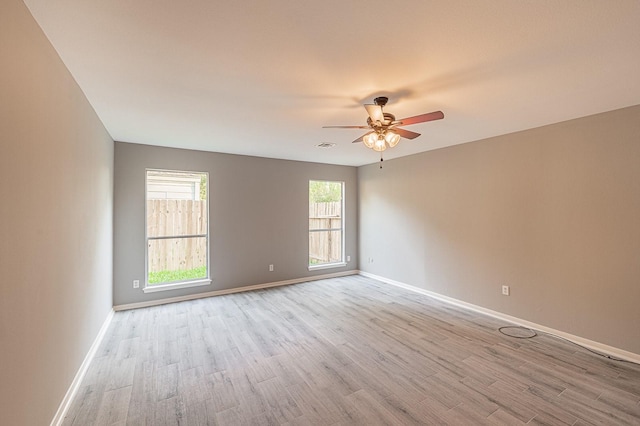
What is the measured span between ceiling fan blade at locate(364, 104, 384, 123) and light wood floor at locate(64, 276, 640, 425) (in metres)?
2.29

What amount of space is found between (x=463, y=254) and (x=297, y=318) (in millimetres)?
2682

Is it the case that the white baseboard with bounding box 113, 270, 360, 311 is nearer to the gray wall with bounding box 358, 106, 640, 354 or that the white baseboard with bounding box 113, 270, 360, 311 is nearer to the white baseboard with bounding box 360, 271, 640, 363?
the white baseboard with bounding box 360, 271, 640, 363

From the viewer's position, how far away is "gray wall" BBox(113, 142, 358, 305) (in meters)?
4.14

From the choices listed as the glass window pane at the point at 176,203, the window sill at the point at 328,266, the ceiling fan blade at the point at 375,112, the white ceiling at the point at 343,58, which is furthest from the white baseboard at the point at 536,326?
the glass window pane at the point at 176,203

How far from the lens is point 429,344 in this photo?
9.93ft

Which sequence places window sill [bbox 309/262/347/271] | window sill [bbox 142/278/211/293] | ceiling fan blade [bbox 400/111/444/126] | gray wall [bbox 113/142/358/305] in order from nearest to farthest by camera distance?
1. ceiling fan blade [bbox 400/111/444/126]
2. gray wall [bbox 113/142/358/305]
3. window sill [bbox 142/278/211/293]
4. window sill [bbox 309/262/347/271]

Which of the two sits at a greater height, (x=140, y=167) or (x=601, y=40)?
(x=601, y=40)

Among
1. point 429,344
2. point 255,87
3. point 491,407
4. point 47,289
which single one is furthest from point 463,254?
point 47,289

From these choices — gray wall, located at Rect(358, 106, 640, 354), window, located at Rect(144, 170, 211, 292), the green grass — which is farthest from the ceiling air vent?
the green grass

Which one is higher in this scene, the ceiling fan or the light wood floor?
the ceiling fan

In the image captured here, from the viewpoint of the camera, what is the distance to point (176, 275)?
4648 millimetres

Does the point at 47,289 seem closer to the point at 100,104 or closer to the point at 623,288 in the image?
the point at 100,104

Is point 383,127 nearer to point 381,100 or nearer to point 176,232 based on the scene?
point 381,100

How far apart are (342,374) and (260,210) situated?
11.3 feet
